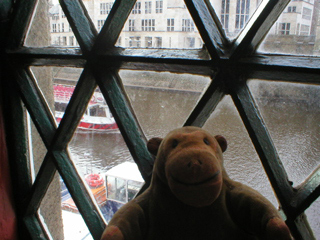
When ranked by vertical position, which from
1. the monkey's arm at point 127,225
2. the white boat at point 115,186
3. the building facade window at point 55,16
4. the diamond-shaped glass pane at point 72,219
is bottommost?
the diamond-shaped glass pane at point 72,219

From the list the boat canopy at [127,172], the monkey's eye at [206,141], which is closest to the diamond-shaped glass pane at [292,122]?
the monkey's eye at [206,141]

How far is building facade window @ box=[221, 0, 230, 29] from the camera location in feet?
3.01

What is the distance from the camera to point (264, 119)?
90 cm

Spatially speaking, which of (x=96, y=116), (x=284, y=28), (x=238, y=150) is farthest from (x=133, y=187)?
(x=284, y=28)

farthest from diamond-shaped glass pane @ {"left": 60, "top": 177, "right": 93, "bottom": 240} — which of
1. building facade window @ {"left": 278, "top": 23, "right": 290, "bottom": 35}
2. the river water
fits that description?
building facade window @ {"left": 278, "top": 23, "right": 290, "bottom": 35}

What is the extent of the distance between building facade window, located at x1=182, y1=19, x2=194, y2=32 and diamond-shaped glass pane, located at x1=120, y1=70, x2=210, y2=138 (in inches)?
6.6

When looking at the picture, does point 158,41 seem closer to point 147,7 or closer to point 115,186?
point 147,7

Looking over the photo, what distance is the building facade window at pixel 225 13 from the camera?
0.92 m

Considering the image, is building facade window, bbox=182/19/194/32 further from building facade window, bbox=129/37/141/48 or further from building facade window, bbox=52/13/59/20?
building facade window, bbox=52/13/59/20

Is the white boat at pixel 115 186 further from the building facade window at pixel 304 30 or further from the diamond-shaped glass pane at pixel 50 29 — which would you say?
the building facade window at pixel 304 30

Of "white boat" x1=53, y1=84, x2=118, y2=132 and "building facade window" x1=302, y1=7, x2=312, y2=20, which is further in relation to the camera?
"white boat" x1=53, y1=84, x2=118, y2=132

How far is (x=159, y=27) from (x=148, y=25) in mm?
45

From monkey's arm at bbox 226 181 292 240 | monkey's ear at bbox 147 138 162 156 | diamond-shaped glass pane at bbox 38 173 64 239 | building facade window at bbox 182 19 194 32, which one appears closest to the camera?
monkey's arm at bbox 226 181 292 240

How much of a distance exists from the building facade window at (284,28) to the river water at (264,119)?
0.15 m
